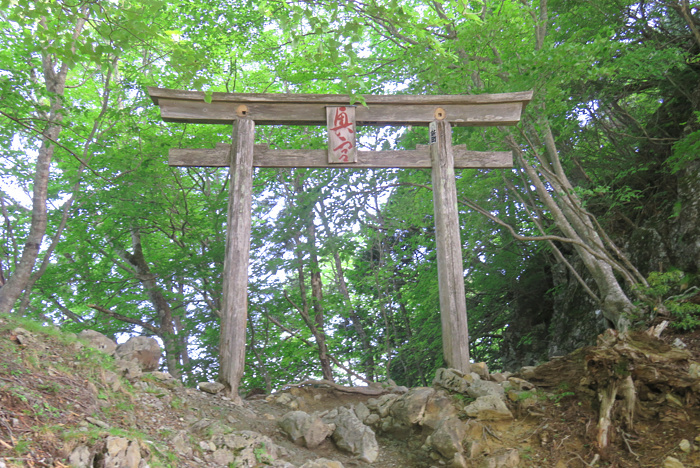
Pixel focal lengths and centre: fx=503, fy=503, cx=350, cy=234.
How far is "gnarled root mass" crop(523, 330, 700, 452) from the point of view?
3.89 metres

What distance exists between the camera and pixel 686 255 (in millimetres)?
6215

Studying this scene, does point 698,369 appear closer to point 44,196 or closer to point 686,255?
point 686,255

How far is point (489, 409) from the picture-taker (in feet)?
15.0

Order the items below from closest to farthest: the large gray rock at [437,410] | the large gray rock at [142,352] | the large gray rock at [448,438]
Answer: the large gray rock at [448,438]
the large gray rock at [437,410]
the large gray rock at [142,352]

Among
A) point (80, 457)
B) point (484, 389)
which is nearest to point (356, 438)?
point (484, 389)

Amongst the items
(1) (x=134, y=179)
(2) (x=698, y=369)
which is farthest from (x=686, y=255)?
(1) (x=134, y=179)

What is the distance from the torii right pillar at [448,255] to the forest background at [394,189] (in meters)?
0.70

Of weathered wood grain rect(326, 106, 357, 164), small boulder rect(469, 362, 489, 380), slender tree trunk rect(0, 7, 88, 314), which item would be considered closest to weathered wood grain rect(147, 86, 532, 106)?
weathered wood grain rect(326, 106, 357, 164)

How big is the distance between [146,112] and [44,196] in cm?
272

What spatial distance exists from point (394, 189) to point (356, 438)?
659 centimetres

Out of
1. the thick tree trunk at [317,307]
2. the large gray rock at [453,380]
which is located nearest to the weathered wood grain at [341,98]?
the thick tree trunk at [317,307]

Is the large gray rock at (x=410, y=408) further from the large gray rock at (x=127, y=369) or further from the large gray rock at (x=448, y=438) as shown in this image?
the large gray rock at (x=127, y=369)

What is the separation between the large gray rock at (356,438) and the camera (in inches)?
183

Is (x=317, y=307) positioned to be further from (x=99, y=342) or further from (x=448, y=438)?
(x=448, y=438)
